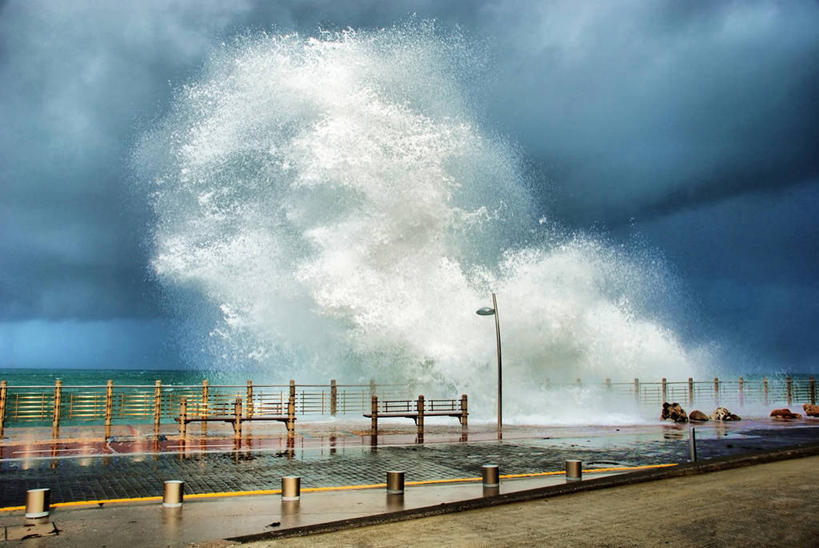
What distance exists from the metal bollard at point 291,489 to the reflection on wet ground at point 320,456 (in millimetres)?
1351

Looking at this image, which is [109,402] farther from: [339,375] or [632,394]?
[339,375]

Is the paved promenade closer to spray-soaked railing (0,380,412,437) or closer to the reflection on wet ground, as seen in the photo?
the reflection on wet ground

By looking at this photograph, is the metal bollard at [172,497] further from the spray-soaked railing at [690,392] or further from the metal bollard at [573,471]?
the spray-soaked railing at [690,392]

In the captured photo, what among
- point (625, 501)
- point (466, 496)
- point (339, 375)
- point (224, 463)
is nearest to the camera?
point (625, 501)

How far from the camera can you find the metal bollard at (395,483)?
9.63m

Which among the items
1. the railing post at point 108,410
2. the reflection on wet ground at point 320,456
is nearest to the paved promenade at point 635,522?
the reflection on wet ground at point 320,456

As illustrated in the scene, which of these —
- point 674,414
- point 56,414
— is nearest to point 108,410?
point 56,414

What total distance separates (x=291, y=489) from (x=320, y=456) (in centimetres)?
562

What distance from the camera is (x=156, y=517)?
8.16 meters

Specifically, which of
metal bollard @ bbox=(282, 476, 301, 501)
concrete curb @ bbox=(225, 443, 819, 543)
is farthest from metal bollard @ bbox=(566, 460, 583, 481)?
metal bollard @ bbox=(282, 476, 301, 501)

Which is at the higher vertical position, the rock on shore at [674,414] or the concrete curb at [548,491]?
the concrete curb at [548,491]

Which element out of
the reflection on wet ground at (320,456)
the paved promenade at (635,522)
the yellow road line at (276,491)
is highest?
the paved promenade at (635,522)

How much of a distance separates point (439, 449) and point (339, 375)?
44511 mm

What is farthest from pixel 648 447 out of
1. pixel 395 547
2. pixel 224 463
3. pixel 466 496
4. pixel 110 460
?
pixel 110 460
